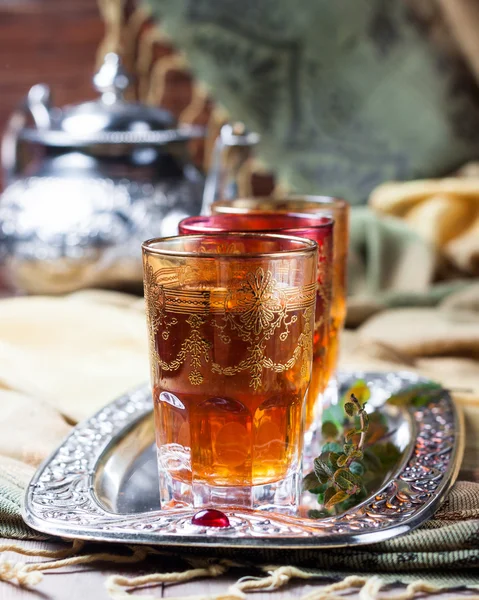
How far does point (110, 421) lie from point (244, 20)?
1.09m

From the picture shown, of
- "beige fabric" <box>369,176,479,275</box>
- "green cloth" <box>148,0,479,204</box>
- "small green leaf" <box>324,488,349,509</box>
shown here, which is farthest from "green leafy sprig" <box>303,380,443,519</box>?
"green cloth" <box>148,0,479,204</box>

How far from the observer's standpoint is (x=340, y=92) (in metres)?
1.62

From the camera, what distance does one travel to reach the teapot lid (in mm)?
1242

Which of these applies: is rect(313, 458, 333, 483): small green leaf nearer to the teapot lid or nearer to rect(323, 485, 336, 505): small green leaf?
rect(323, 485, 336, 505): small green leaf

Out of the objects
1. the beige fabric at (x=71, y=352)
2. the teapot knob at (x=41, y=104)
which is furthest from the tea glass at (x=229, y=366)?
the teapot knob at (x=41, y=104)

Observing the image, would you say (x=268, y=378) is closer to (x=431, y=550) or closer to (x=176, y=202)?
(x=431, y=550)

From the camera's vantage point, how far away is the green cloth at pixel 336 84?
5.23 feet

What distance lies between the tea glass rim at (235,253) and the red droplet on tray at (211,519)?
0.41 ft

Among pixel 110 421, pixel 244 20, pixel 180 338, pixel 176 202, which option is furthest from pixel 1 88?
pixel 180 338

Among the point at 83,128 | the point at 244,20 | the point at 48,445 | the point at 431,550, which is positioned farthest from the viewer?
the point at 244,20

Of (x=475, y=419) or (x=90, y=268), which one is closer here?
(x=475, y=419)

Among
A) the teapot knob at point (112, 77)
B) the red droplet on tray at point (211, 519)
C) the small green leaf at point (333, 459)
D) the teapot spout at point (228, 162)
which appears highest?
the teapot knob at point (112, 77)

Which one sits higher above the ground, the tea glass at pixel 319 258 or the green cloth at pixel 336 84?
the green cloth at pixel 336 84

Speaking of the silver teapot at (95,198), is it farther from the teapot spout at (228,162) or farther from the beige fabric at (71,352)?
the beige fabric at (71,352)
